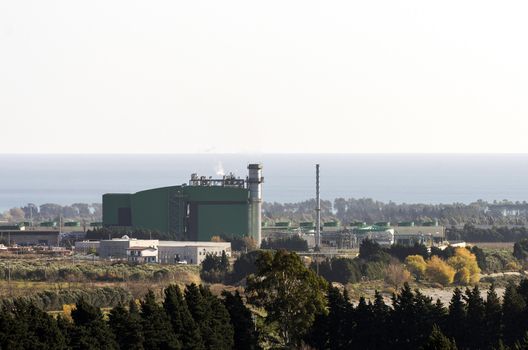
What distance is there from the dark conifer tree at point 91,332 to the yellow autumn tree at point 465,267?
48834 mm

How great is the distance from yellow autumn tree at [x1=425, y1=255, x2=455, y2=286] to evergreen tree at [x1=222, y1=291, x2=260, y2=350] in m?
40.1

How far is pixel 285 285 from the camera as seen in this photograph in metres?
55.9

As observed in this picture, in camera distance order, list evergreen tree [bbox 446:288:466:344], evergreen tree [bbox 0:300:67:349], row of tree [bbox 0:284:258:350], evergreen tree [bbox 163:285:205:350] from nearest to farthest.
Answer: evergreen tree [bbox 0:300:67:349] → row of tree [bbox 0:284:258:350] → evergreen tree [bbox 163:285:205:350] → evergreen tree [bbox 446:288:466:344]

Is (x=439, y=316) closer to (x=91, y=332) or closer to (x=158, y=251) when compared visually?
(x=91, y=332)

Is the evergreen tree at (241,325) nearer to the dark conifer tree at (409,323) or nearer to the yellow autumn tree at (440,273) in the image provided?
the dark conifer tree at (409,323)

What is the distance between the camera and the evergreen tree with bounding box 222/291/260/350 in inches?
2146

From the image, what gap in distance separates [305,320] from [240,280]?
120 ft

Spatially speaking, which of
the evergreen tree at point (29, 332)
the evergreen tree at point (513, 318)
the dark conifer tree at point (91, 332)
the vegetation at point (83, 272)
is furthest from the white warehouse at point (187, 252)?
the evergreen tree at point (29, 332)

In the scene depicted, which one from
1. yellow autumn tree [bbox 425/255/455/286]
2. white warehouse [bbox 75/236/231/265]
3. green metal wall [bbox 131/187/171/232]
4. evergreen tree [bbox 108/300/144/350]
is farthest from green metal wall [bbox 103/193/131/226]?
evergreen tree [bbox 108/300/144/350]

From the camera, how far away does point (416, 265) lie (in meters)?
97.4

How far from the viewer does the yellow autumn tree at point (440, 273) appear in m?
95.1

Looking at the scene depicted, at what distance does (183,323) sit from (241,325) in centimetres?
357

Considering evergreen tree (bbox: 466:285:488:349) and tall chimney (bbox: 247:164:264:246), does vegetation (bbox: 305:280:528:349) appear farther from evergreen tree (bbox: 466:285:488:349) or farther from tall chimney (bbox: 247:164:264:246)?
tall chimney (bbox: 247:164:264:246)

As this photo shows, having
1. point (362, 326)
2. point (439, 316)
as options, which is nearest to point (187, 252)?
point (362, 326)
